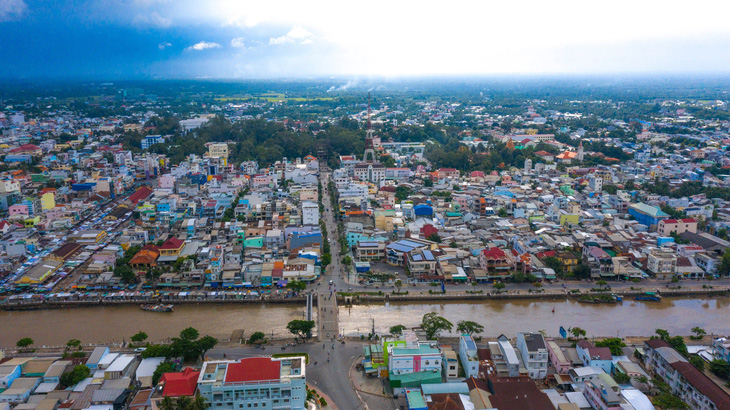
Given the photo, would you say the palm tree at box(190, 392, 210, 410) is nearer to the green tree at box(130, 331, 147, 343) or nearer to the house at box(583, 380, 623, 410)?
the green tree at box(130, 331, 147, 343)

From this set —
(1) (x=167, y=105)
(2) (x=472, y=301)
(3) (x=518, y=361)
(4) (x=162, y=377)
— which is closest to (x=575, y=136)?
(2) (x=472, y=301)

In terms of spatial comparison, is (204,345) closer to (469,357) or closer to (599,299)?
(469,357)

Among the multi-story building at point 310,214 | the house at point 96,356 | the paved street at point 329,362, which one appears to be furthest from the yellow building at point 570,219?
the house at point 96,356

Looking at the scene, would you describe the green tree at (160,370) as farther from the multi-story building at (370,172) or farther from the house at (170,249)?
the multi-story building at (370,172)

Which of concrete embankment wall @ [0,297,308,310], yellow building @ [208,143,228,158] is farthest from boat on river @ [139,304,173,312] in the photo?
yellow building @ [208,143,228,158]

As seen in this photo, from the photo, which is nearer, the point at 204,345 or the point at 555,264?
the point at 204,345

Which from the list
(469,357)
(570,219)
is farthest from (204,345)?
(570,219)
